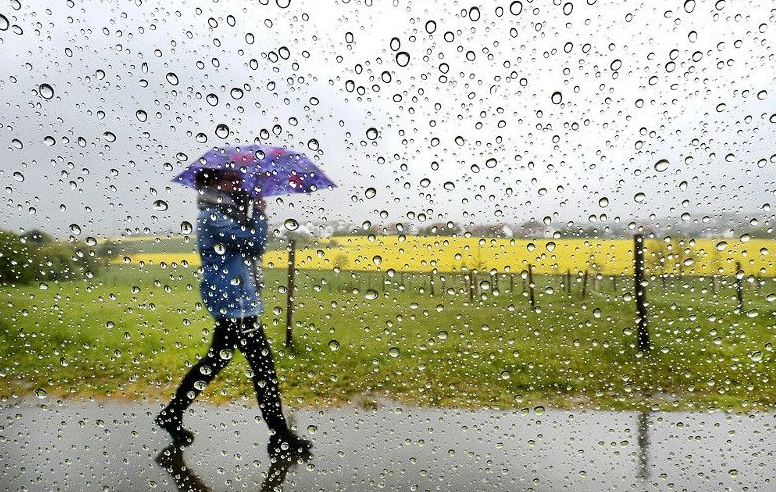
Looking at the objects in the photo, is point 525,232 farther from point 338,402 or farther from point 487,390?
point 338,402

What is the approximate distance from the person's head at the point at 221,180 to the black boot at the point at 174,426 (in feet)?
2.25

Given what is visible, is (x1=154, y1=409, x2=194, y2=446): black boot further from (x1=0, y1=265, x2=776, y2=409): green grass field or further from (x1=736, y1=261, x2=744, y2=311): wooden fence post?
(x1=736, y1=261, x2=744, y2=311): wooden fence post

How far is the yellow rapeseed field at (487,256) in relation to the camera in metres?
1.13

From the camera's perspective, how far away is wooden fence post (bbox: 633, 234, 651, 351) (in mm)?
1136

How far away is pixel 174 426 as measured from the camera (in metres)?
1.25

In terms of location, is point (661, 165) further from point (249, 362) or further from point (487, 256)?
point (249, 362)

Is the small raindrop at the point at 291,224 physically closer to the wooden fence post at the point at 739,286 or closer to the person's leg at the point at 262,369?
the person's leg at the point at 262,369

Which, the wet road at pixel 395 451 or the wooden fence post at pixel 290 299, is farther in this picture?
the wet road at pixel 395 451

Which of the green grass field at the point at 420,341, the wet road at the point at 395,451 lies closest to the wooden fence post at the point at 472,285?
the green grass field at the point at 420,341

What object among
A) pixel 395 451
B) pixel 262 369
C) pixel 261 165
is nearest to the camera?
pixel 261 165

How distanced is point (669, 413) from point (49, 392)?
1840 millimetres

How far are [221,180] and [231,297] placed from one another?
0.32 m

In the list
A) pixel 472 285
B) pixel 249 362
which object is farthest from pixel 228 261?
pixel 472 285

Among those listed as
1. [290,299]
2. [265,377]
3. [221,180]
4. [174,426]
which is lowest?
[174,426]
